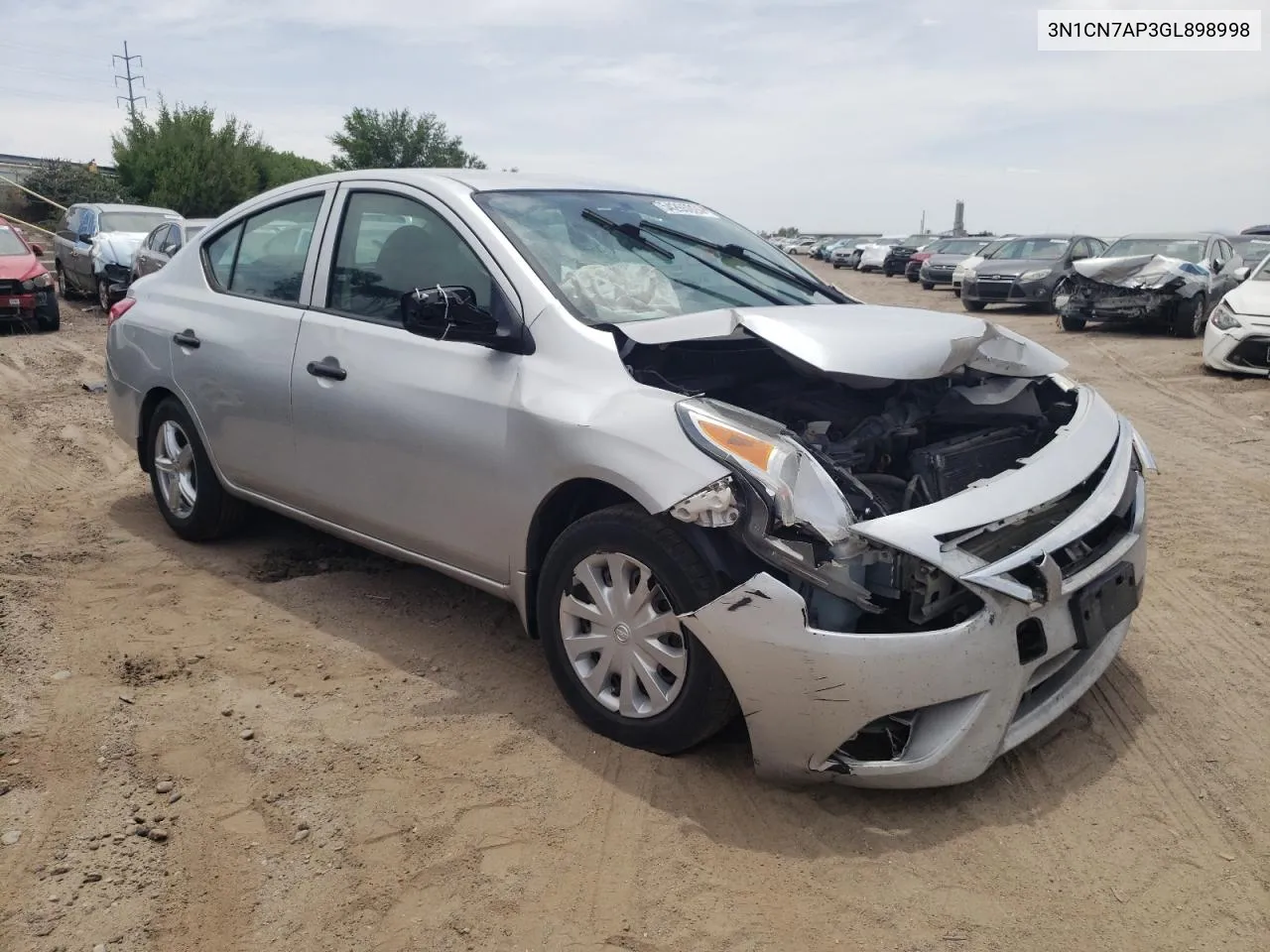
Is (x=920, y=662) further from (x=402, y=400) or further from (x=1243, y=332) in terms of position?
(x=1243, y=332)

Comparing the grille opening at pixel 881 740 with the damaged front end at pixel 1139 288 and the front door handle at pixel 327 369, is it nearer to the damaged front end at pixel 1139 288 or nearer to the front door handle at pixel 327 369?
the front door handle at pixel 327 369

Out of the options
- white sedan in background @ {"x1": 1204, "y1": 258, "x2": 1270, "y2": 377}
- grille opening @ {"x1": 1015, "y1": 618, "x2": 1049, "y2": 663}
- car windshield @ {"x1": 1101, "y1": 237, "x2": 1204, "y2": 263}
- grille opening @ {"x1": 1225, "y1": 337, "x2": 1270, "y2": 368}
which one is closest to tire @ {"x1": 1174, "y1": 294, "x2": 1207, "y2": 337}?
car windshield @ {"x1": 1101, "y1": 237, "x2": 1204, "y2": 263}

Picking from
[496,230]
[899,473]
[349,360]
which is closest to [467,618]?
[349,360]

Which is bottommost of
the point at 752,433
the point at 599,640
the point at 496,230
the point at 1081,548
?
the point at 599,640

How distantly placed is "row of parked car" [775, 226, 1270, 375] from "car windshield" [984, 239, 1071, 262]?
0.8 inches

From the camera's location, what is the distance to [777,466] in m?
2.93

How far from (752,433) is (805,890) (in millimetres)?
1252

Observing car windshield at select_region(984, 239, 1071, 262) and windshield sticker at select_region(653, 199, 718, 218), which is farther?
car windshield at select_region(984, 239, 1071, 262)

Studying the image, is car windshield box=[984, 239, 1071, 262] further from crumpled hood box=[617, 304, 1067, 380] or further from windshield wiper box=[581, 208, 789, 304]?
crumpled hood box=[617, 304, 1067, 380]

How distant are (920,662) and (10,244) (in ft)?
51.7

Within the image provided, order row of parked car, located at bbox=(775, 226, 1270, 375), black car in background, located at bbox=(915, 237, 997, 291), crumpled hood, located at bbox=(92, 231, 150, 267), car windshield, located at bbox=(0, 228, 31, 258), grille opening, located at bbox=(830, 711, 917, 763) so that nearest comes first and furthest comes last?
grille opening, located at bbox=(830, 711, 917, 763) → row of parked car, located at bbox=(775, 226, 1270, 375) → car windshield, located at bbox=(0, 228, 31, 258) → crumpled hood, located at bbox=(92, 231, 150, 267) → black car in background, located at bbox=(915, 237, 997, 291)

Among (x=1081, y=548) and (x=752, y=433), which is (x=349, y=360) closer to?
(x=752, y=433)

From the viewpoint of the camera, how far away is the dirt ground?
2.59m

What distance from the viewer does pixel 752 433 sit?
3061mm
